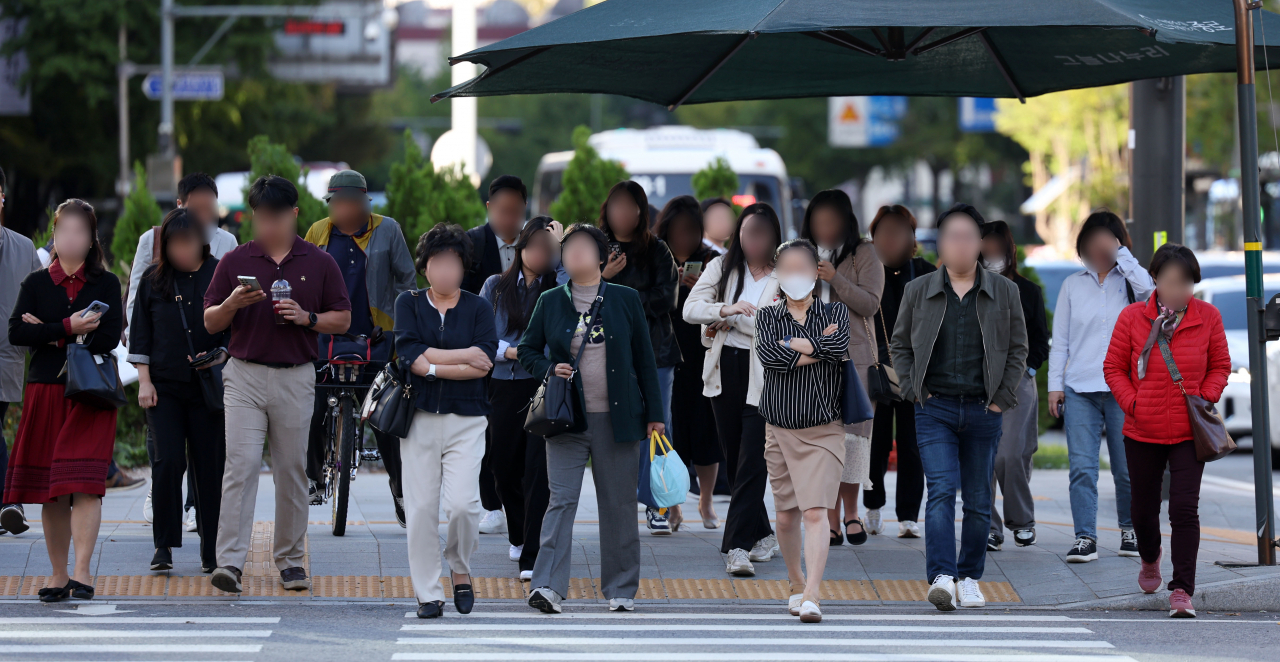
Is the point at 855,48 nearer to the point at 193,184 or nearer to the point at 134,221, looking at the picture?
the point at 193,184

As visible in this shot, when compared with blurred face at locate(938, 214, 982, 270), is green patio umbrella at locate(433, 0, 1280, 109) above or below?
above

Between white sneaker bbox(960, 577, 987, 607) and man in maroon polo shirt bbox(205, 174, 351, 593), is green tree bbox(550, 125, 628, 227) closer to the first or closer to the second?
man in maroon polo shirt bbox(205, 174, 351, 593)

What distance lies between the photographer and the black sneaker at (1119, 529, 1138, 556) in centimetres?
814

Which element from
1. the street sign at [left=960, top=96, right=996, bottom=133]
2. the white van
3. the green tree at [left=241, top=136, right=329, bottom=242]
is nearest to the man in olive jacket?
the green tree at [left=241, top=136, right=329, bottom=242]

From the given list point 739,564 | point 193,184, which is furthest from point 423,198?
point 739,564

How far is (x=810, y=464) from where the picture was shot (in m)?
6.67

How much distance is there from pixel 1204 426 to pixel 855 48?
9.89 feet

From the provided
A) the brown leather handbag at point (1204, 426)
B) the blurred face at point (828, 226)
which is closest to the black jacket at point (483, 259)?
the blurred face at point (828, 226)

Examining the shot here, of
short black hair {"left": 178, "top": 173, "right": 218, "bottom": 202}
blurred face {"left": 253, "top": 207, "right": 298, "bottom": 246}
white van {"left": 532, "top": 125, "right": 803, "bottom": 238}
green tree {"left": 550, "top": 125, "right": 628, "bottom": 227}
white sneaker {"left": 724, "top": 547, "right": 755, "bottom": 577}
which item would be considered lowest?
white sneaker {"left": 724, "top": 547, "right": 755, "bottom": 577}

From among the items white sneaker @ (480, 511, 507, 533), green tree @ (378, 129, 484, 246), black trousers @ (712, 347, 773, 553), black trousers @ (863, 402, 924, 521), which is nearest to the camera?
black trousers @ (712, 347, 773, 553)

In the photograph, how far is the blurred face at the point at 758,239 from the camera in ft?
24.5

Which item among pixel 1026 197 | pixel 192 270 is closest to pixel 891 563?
pixel 192 270

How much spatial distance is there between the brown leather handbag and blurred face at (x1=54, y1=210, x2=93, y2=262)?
5.13 metres

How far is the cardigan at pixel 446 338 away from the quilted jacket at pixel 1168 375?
3076 mm
